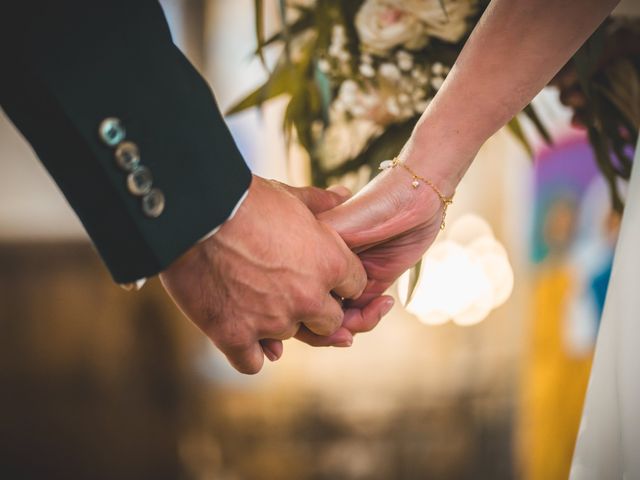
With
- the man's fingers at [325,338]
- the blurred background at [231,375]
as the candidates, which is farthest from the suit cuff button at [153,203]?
the blurred background at [231,375]

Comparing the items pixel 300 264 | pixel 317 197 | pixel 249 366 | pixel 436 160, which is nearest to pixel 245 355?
pixel 249 366

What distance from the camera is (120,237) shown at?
2.18 feet

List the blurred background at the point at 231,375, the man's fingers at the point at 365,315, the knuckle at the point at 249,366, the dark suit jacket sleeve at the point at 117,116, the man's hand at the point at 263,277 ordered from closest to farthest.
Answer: the dark suit jacket sleeve at the point at 117,116, the man's hand at the point at 263,277, the knuckle at the point at 249,366, the man's fingers at the point at 365,315, the blurred background at the point at 231,375

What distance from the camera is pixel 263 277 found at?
81 cm

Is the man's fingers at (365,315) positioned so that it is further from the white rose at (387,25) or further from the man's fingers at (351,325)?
the white rose at (387,25)

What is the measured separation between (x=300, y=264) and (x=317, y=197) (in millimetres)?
166

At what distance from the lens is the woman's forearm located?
2.52ft

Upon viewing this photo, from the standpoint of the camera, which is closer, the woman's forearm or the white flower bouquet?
the woman's forearm

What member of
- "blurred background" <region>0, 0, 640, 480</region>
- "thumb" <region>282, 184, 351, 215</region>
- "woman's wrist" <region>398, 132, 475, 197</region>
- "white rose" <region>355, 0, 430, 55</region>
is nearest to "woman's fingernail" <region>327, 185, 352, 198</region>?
"thumb" <region>282, 184, 351, 215</region>

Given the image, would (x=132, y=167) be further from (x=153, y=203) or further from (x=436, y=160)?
(x=436, y=160)

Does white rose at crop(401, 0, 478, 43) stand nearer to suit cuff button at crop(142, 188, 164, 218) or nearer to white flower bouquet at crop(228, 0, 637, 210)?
→ white flower bouquet at crop(228, 0, 637, 210)

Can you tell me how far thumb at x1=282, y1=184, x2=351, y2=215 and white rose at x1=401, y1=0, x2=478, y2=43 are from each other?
0.95 feet

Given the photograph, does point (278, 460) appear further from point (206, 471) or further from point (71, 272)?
point (71, 272)

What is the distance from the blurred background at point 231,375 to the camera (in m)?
2.54
